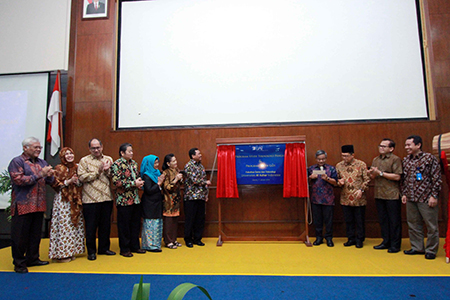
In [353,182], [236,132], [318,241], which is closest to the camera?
[353,182]

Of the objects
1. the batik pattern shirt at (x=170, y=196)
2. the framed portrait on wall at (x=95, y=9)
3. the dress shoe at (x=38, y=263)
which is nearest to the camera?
the dress shoe at (x=38, y=263)

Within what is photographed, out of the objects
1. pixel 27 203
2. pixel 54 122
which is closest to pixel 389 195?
pixel 27 203

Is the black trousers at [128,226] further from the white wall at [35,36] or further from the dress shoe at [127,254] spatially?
the white wall at [35,36]

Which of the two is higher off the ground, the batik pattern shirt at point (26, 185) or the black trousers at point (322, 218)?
the batik pattern shirt at point (26, 185)

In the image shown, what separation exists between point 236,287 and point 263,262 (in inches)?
33.1

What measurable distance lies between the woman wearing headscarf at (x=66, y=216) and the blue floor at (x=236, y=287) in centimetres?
50

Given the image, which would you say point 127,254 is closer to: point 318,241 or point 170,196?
point 170,196

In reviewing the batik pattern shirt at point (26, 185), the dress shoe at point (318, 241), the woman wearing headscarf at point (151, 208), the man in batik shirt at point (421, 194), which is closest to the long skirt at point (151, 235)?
the woman wearing headscarf at point (151, 208)

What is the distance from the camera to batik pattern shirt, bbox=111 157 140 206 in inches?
135

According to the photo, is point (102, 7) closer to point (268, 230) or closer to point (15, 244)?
point (15, 244)

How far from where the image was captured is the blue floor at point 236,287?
2.15 metres

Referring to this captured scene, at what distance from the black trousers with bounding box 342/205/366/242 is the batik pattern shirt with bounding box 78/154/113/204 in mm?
3136

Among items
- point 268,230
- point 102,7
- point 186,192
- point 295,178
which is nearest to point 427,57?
point 295,178

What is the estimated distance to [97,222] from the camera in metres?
3.43
